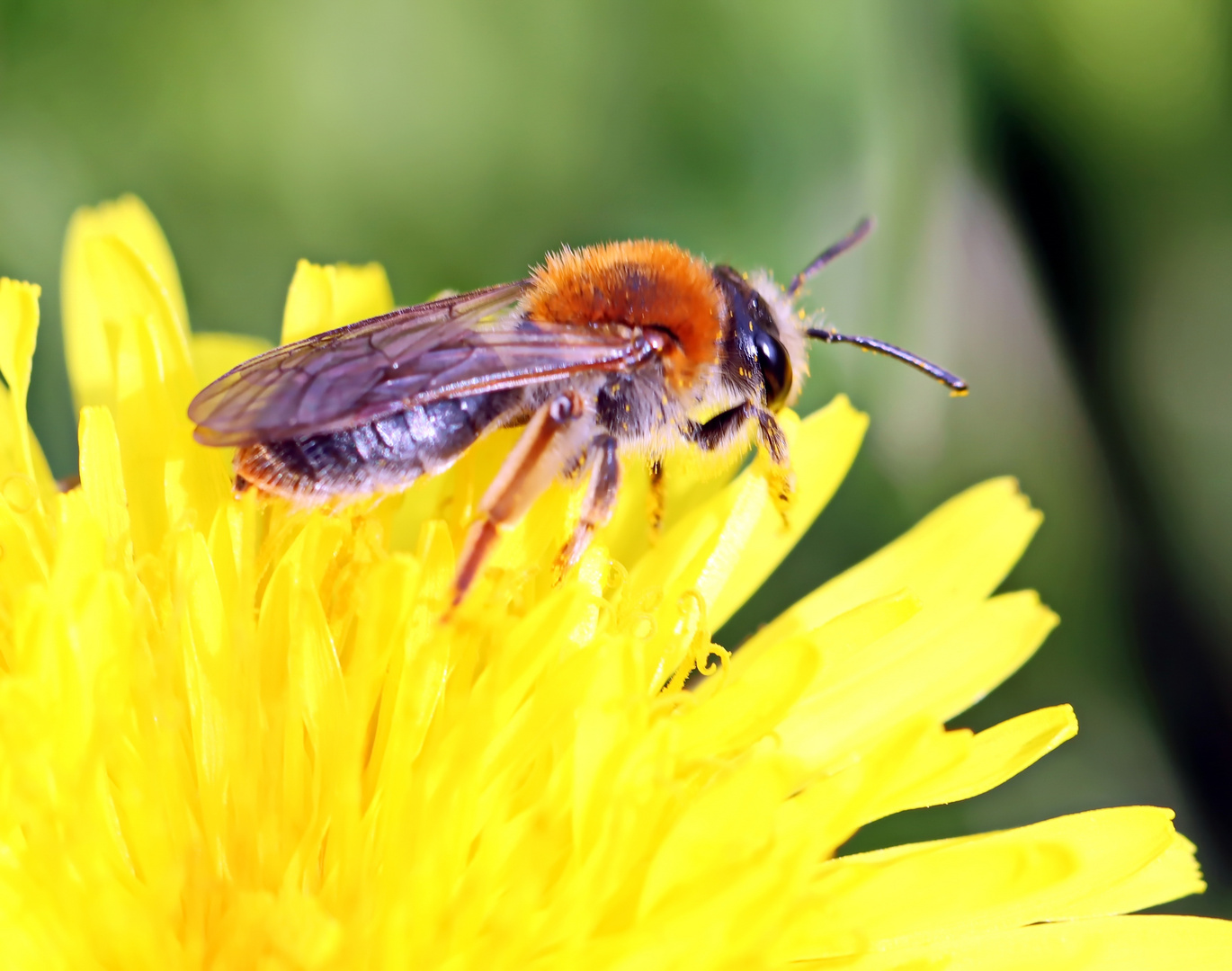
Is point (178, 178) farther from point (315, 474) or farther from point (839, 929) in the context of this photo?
point (839, 929)

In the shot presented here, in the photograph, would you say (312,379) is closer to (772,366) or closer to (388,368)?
(388,368)

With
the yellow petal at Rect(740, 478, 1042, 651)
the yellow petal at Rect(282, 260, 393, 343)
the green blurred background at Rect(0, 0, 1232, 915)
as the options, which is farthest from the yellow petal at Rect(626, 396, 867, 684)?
the yellow petal at Rect(282, 260, 393, 343)

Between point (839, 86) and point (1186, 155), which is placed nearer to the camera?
point (1186, 155)

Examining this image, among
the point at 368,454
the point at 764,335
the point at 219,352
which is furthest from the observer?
the point at 219,352

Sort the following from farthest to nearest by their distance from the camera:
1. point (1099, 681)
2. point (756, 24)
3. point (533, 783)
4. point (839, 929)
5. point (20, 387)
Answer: point (756, 24) → point (1099, 681) → point (20, 387) → point (533, 783) → point (839, 929)

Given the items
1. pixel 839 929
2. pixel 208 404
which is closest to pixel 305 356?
pixel 208 404

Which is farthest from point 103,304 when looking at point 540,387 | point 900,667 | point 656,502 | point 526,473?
point 900,667

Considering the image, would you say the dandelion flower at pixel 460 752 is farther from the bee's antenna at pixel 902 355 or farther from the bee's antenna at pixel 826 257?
the bee's antenna at pixel 826 257
